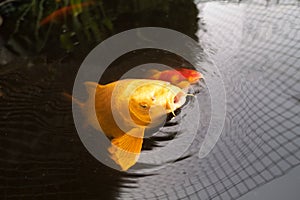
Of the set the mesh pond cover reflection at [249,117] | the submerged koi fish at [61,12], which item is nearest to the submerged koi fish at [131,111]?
the mesh pond cover reflection at [249,117]

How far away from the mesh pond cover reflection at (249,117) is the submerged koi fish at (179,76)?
0.30 ft

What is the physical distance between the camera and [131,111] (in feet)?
3.33

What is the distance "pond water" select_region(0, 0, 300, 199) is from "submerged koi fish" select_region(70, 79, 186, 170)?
Answer: 4 centimetres

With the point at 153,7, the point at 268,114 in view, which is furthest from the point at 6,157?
the point at 153,7

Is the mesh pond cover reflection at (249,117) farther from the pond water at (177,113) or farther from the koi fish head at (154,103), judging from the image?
the koi fish head at (154,103)

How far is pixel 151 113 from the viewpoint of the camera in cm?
100

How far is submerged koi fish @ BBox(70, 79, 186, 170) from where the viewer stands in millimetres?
974

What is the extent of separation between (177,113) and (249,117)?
0.19 meters

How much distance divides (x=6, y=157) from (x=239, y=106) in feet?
2.10

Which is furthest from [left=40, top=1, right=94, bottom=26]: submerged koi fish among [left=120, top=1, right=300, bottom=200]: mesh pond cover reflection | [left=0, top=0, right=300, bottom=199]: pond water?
[left=120, top=1, right=300, bottom=200]: mesh pond cover reflection

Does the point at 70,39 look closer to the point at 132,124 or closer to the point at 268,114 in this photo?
the point at 132,124

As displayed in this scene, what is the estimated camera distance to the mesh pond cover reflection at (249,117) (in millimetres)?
842

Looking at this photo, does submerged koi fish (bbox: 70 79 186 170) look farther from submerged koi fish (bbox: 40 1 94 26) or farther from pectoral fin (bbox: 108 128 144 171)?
submerged koi fish (bbox: 40 1 94 26)

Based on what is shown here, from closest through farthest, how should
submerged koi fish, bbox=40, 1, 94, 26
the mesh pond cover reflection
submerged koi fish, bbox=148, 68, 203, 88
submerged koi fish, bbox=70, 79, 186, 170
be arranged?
the mesh pond cover reflection, submerged koi fish, bbox=70, 79, 186, 170, submerged koi fish, bbox=148, 68, 203, 88, submerged koi fish, bbox=40, 1, 94, 26
